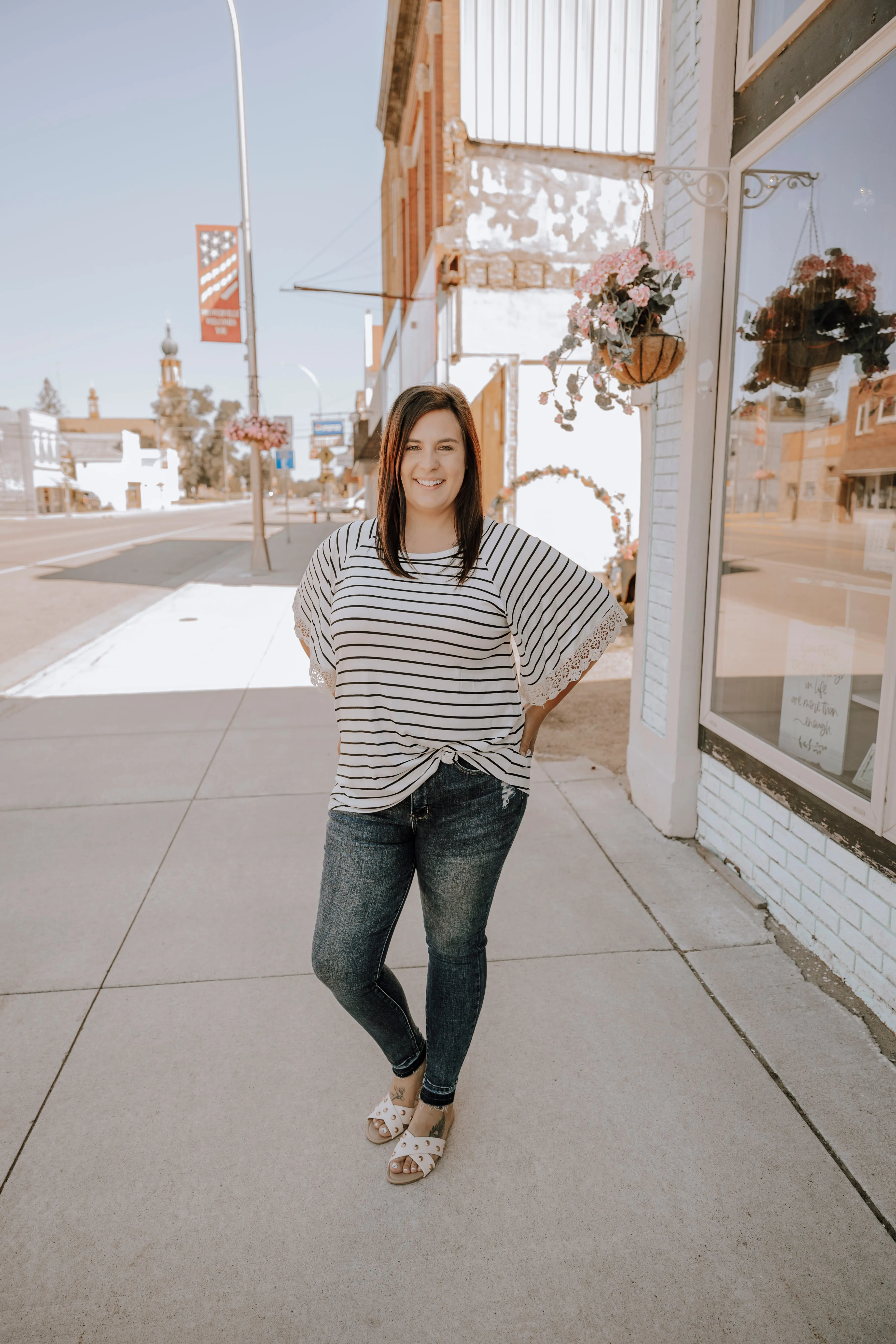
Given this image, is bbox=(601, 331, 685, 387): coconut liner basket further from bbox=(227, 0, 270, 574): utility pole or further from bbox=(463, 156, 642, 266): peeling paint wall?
bbox=(227, 0, 270, 574): utility pole

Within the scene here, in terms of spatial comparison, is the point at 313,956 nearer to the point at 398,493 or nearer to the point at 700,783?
the point at 398,493

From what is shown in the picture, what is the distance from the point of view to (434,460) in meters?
2.12

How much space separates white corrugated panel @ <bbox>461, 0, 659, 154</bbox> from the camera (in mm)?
10445

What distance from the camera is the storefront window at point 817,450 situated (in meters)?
3.11

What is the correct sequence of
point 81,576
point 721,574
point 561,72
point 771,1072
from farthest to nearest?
point 81,576 < point 561,72 < point 721,574 < point 771,1072

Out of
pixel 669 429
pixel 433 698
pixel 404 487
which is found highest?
pixel 669 429

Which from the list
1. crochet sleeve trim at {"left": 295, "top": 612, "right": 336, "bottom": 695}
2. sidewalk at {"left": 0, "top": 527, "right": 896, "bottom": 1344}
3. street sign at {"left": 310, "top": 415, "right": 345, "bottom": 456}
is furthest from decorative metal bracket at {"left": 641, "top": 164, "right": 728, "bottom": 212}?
street sign at {"left": 310, "top": 415, "right": 345, "bottom": 456}

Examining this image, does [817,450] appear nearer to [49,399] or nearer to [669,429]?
[669,429]

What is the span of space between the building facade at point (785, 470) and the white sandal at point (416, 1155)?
59.4 inches

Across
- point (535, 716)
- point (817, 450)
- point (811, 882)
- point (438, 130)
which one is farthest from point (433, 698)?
point (438, 130)

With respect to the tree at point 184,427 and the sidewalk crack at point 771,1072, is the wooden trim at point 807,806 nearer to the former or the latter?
the sidewalk crack at point 771,1072

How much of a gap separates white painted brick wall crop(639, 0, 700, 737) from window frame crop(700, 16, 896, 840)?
0.26m

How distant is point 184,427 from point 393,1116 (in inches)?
4902

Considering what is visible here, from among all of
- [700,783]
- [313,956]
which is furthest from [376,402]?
[313,956]
